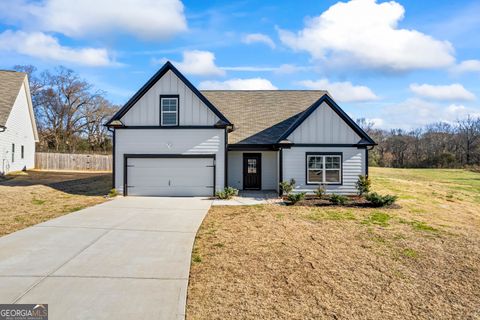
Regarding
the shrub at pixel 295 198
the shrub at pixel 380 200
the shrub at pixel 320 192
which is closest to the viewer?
the shrub at pixel 380 200

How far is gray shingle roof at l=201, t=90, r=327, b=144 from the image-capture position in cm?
1806

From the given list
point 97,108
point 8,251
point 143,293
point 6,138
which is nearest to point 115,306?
point 143,293

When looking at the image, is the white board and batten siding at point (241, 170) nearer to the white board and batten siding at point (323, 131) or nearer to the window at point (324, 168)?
the window at point (324, 168)

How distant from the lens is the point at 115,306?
14.7 ft

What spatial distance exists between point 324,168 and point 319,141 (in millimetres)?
1361

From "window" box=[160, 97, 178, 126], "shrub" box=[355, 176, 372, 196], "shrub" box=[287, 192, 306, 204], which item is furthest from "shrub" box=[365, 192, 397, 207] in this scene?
"window" box=[160, 97, 178, 126]

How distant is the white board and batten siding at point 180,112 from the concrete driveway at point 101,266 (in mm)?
6738

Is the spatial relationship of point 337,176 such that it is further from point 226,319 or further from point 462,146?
point 462,146

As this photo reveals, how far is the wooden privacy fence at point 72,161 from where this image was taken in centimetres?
3094

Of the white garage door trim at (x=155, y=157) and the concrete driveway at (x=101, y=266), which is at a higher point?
the white garage door trim at (x=155, y=157)

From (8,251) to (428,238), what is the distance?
33.3ft

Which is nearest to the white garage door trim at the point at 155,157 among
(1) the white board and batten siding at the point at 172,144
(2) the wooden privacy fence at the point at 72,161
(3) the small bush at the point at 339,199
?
(1) the white board and batten siding at the point at 172,144

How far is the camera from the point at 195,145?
1605 cm

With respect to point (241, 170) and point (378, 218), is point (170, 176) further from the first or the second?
point (378, 218)
